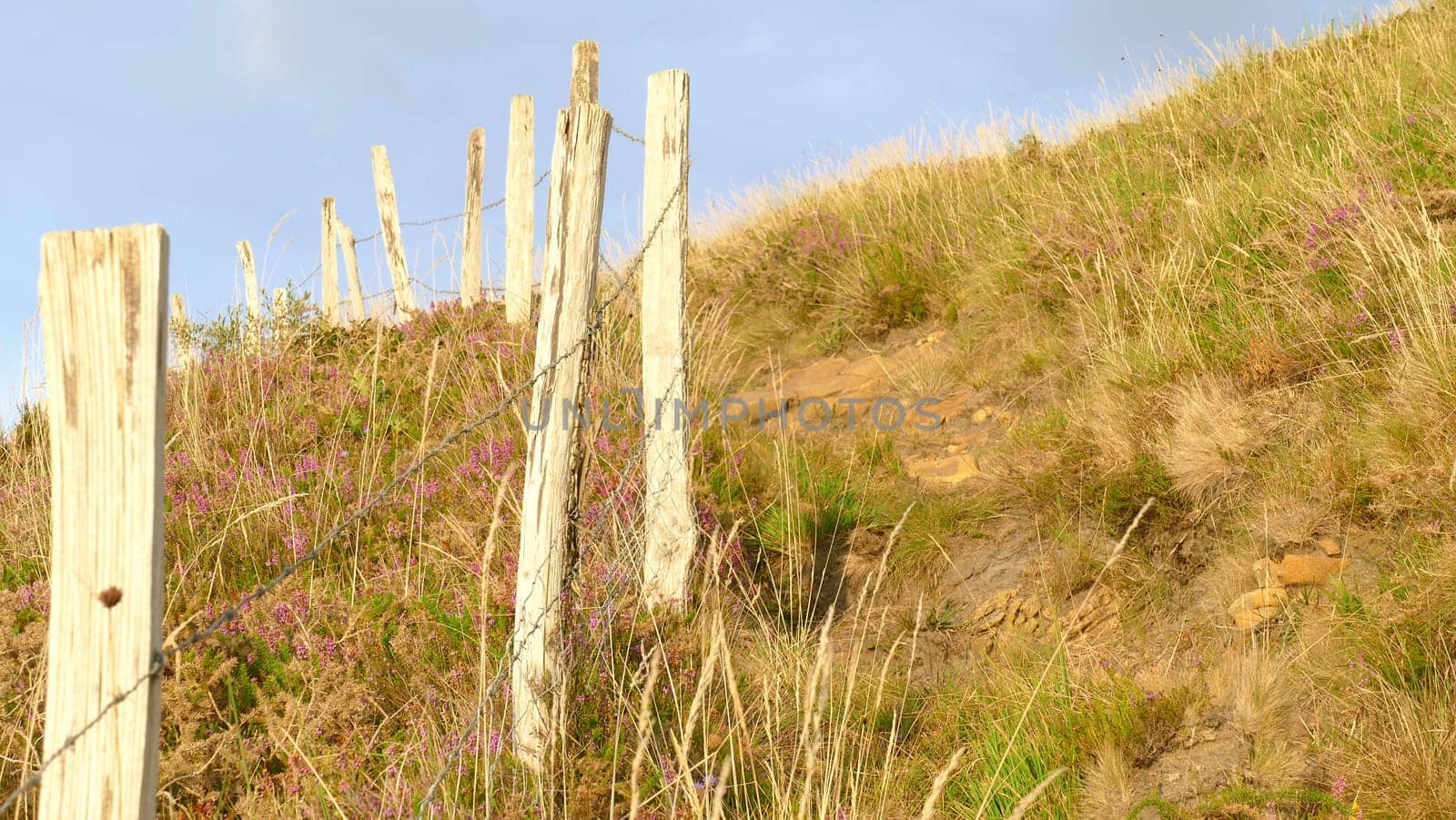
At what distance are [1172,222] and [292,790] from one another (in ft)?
21.8

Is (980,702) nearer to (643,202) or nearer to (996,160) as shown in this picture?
(643,202)

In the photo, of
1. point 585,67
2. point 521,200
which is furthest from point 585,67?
point 521,200

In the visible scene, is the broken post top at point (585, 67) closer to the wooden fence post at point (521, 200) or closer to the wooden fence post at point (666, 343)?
the wooden fence post at point (521, 200)

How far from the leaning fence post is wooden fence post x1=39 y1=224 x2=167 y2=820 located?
686 cm

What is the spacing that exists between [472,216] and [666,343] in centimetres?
733

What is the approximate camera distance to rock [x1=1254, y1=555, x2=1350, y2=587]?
441cm

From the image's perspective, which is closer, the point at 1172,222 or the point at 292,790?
the point at 292,790

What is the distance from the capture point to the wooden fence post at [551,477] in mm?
3578

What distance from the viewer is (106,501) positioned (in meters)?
1.90

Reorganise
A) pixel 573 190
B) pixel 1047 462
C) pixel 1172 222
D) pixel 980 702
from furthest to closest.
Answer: pixel 1172 222, pixel 1047 462, pixel 980 702, pixel 573 190

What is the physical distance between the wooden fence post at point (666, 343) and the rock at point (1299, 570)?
262 cm

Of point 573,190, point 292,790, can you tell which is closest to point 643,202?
point 573,190

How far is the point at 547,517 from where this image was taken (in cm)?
364

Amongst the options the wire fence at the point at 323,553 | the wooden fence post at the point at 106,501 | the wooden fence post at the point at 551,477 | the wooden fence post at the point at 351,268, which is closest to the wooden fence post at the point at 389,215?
the wooden fence post at the point at 351,268
